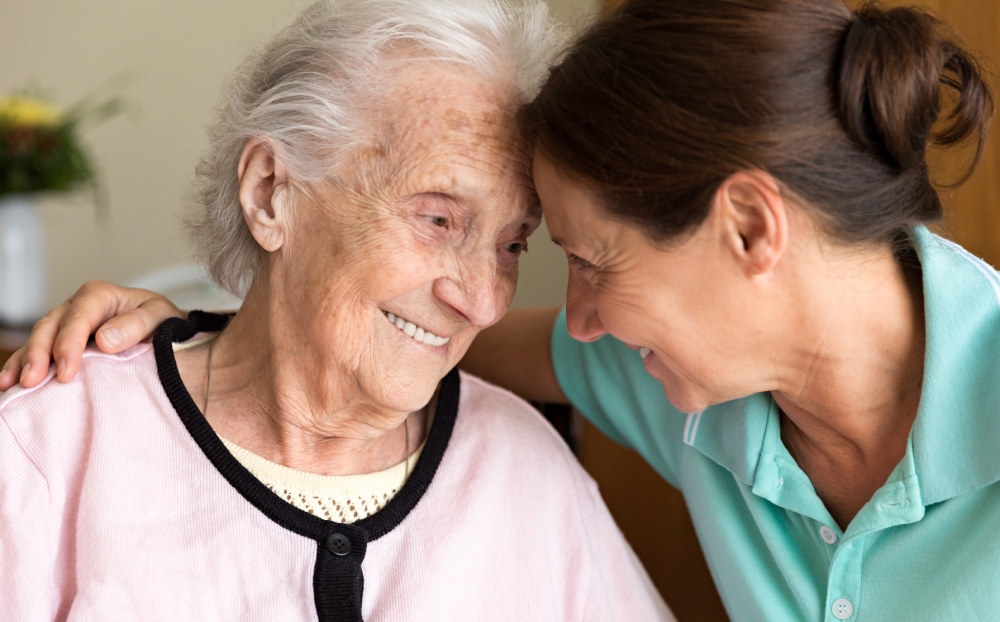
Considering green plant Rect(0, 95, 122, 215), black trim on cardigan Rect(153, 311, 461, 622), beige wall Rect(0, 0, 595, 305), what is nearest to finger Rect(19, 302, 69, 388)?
black trim on cardigan Rect(153, 311, 461, 622)

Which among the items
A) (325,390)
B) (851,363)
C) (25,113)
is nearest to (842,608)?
(851,363)

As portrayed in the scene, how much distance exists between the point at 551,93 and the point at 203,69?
2.58m

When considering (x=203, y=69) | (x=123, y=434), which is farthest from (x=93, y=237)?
(x=123, y=434)

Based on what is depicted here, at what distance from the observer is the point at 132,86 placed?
11.1 ft

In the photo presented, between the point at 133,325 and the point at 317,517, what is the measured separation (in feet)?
1.31

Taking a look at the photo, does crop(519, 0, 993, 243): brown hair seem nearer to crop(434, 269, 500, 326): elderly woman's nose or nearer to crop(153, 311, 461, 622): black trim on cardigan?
crop(434, 269, 500, 326): elderly woman's nose

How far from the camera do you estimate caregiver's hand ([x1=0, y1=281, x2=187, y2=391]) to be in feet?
Answer: 3.89

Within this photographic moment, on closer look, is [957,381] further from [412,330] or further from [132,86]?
[132,86]

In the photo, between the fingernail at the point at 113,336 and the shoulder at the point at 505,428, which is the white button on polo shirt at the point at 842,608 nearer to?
the shoulder at the point at 505,428

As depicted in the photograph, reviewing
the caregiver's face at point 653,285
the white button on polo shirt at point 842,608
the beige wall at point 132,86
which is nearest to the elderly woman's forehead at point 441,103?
the caregiver's face at point 653,285

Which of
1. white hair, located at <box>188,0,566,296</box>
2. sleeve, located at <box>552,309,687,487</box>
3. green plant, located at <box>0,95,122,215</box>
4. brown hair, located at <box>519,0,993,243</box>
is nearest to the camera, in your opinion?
brown hair, located at <box>519,0,993,243</box>

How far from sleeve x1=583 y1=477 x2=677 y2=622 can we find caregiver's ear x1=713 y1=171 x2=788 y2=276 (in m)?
0.60

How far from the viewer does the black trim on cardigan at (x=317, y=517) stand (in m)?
1.16

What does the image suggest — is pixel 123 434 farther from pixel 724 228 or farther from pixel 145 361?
pixel 724 228
